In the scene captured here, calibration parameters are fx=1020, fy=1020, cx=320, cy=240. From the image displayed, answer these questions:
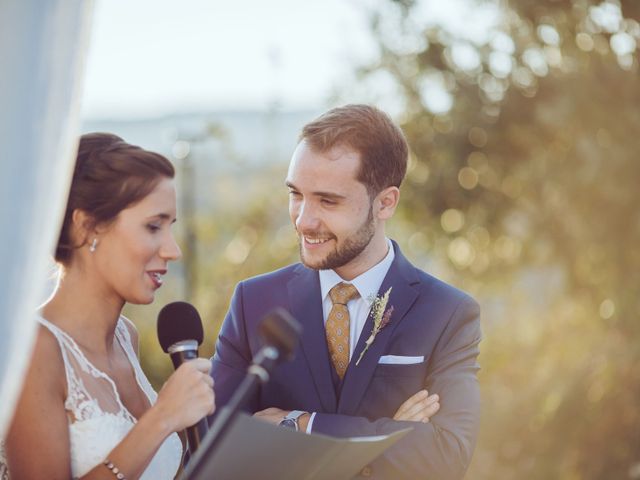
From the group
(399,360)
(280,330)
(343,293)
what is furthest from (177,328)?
(280,330)

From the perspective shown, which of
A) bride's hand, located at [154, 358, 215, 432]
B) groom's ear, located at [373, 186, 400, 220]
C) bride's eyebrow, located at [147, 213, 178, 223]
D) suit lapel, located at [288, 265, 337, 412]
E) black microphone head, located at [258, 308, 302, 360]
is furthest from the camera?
groom's ear, located at [373, 186, 400, 220]

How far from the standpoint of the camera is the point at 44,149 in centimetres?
218

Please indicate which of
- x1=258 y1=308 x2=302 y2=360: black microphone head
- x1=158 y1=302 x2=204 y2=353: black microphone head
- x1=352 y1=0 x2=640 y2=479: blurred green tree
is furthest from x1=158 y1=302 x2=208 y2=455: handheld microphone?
x1=352 y1=0 x2=640 y2=479: blurred green tree

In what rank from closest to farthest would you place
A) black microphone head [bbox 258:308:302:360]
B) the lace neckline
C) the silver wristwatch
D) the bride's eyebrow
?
black microphone head [bbox 258:308:302:360] → the lace neckline → the bride's eyebrow → the silver wristwatch

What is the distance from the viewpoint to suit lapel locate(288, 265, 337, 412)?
11.7ft

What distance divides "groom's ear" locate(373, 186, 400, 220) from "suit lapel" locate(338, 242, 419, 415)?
7.5 inches

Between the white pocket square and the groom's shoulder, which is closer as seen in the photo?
the white pocket square

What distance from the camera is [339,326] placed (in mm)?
3674

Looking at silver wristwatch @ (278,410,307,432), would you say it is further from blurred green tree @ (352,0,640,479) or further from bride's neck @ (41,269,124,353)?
blurred green tree @ (352,0,640,479)

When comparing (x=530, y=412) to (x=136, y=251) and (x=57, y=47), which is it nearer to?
(x=136, y=251)

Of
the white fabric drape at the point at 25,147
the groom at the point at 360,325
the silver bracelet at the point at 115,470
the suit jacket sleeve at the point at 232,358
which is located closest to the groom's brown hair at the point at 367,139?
the groom at the point at 360,325

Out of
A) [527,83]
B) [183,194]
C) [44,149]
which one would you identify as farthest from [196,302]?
[44,149]

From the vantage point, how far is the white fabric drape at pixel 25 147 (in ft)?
7.04

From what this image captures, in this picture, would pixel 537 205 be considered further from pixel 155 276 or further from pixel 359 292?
pixel 155 276
